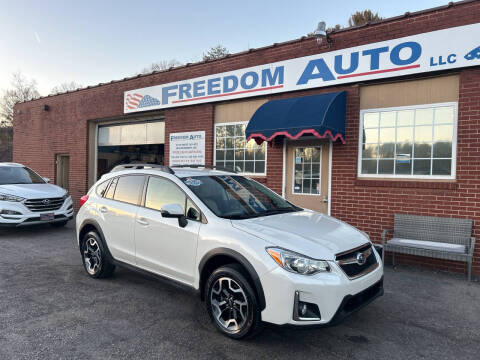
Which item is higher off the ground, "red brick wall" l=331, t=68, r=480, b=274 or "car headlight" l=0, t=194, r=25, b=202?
"red brick wall" l=331, t=68, r=480, b=274

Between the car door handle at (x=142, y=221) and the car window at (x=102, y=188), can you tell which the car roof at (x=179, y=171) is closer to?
the car window at (x=102, y=188)

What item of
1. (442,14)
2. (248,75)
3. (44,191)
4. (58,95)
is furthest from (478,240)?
(58,95)

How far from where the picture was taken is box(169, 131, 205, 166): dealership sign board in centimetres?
995

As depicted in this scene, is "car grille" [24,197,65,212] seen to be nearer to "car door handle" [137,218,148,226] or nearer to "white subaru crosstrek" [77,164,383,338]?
"white subaru crosstrek" [77,164,383,338]

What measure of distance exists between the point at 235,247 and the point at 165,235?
1.09 metres

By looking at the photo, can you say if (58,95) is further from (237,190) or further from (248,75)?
(237,190)

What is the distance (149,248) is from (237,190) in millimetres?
1300

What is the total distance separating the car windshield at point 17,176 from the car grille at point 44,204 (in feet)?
3.95

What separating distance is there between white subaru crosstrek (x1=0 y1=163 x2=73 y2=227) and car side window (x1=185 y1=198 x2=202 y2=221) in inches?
242

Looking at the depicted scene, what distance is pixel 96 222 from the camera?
520cm

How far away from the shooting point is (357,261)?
341 cm

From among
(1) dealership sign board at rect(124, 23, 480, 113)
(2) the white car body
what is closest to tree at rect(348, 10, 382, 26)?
(1) dealership sign board at rect(124, 23, 480, 113)

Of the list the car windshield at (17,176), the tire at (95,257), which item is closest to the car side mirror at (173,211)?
the tire at (95,257)

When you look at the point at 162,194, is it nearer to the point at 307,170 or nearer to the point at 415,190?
the point at 307,170
